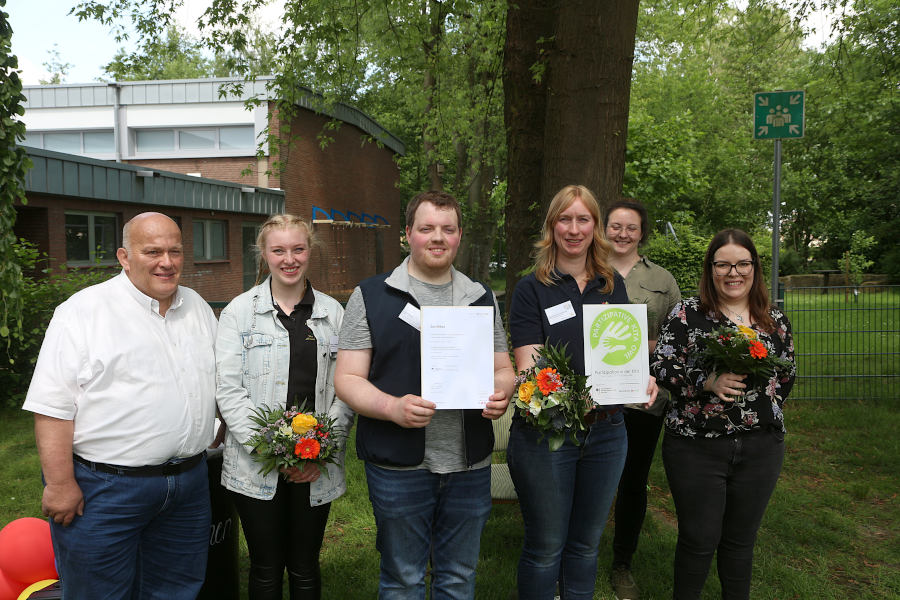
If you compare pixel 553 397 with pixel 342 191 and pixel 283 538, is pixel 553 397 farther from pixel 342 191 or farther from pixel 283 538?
pixel 342 191

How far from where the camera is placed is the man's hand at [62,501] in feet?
8.02

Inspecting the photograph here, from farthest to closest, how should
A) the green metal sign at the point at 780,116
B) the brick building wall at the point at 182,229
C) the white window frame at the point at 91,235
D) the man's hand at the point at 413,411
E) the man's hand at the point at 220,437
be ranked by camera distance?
the white window frame at the point at 91,235, the brick building wall at the point at 182,229, the green metal sign at the point at 780,116, the man's hand at the point at 220,437, the man's hand at the point at 413,411

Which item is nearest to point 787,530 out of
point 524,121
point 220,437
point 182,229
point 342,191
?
point 524,121

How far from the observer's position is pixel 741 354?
9.47ft

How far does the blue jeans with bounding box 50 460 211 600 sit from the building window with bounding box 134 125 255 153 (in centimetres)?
2251

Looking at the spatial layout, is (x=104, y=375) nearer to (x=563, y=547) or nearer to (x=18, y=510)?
(x=563, y=547)

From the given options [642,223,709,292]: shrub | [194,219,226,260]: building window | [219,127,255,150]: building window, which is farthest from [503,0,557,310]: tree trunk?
[219,127,255,150]: building window

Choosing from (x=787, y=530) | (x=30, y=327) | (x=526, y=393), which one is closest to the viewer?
(x=526, y=393)

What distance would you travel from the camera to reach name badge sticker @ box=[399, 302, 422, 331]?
261cm

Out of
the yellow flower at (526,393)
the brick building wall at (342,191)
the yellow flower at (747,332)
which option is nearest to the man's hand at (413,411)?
the yellow flower at (526,393)

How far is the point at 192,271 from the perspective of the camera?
18984 mm

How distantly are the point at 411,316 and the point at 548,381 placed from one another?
0.61 metres

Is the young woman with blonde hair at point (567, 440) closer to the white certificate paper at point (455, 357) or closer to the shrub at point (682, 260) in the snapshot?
the white certificate paper at point (455, 357)

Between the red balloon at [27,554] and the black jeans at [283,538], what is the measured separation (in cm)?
112
